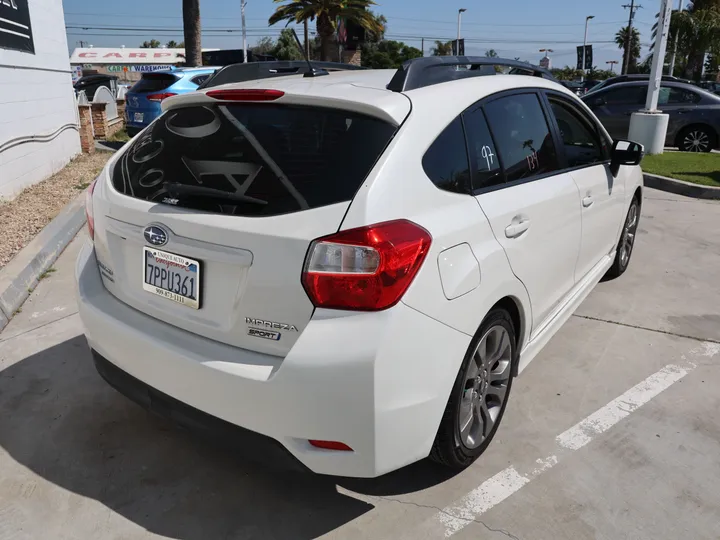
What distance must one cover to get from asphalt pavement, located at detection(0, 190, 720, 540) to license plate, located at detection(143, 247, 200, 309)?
73 centimetres

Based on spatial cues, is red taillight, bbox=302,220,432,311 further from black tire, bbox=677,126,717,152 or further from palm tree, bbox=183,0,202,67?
palm tree, bbox=183,0,202,67

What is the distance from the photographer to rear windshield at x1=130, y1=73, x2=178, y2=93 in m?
11.6

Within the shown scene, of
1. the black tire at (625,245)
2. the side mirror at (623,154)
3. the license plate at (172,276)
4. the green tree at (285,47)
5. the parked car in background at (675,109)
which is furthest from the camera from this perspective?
the green tree at (285,47)

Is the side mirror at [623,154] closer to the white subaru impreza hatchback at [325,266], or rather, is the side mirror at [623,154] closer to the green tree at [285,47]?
the white subaru impreza hatchback at [325,266]

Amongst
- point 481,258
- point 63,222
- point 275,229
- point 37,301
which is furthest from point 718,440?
point 63,222

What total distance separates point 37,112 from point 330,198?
8076mm

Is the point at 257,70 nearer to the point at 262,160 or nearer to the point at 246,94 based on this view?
the point at 246,94

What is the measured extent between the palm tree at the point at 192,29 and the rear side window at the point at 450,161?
1629 cm

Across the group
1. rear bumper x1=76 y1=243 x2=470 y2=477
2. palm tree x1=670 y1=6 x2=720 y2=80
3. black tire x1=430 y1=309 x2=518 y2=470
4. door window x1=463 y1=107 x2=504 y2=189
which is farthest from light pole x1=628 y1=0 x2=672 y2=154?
palm tree x1=670 y1=6 x2=720 y2=80

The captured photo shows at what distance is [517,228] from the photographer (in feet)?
8.99

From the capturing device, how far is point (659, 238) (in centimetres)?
653

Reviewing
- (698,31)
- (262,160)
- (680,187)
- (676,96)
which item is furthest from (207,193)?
(698,31)

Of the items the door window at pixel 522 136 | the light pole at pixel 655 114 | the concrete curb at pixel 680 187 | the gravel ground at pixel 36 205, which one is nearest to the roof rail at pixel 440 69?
the door window at pixel 522 136

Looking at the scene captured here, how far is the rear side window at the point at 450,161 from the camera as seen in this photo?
236cm
